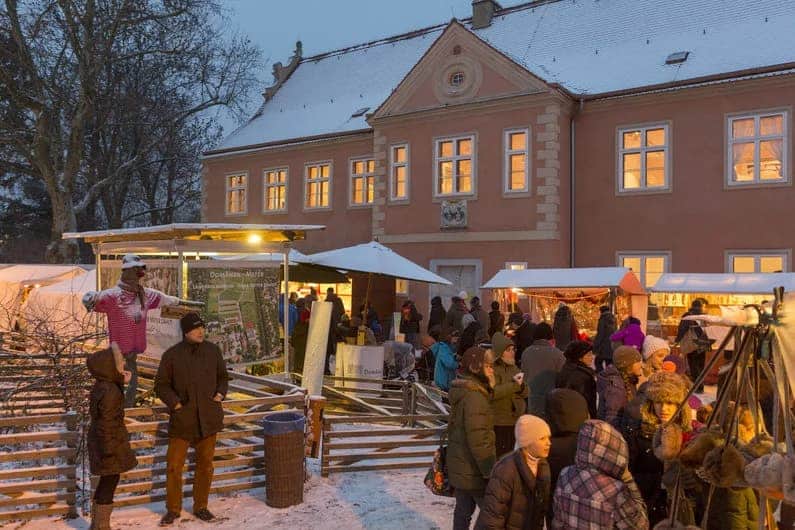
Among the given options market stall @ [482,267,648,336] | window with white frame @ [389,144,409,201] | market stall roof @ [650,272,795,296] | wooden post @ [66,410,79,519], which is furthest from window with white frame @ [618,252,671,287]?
wooden post @ [66,410,79,519]

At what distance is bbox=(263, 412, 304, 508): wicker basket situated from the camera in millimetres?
6891

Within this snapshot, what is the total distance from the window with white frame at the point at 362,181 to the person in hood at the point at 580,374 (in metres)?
18.1

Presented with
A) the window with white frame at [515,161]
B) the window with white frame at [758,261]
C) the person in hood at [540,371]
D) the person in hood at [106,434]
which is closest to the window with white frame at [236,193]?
the window with white frame at [515,161]

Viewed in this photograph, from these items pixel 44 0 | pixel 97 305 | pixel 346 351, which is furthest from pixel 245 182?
pixel 97 305

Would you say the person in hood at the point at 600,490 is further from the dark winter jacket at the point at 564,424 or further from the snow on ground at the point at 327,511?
the snow on ground at the point at 327,511

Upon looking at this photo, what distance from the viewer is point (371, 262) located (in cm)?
1472

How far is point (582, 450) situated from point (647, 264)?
53.8ft

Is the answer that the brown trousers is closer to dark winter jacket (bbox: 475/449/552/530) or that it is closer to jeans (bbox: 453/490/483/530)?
jeans (bbox: 453/490/483/530)

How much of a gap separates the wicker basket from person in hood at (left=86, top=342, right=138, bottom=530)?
1.34 meters

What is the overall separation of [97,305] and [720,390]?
242 inches

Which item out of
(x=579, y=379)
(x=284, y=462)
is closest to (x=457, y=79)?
(x=579, y=379)

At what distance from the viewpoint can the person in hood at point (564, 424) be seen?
15.9 ft

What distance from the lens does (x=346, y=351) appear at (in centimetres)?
1265

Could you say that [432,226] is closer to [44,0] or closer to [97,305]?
[44,0]
